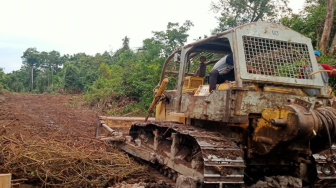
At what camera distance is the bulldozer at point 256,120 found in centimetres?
395

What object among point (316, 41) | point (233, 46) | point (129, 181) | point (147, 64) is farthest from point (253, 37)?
point (147, 64)

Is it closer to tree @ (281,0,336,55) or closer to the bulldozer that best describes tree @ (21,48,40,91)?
tree @ (281,0,336,55)

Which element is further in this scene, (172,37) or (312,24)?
(172,37)

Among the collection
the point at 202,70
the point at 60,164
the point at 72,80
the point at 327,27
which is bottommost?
the point at 60,164

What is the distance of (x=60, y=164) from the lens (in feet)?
17.6

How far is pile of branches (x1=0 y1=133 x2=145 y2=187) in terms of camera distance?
5117 mm

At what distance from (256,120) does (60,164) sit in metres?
2.91

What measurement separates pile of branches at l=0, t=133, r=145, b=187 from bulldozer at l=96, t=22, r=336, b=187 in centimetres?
69

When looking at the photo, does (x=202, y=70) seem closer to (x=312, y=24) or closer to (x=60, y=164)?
(x=60, y=164)

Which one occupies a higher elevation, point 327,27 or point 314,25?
point 314,25

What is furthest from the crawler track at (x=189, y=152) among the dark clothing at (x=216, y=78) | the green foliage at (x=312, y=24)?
the green foliage at (x=312, y=24)

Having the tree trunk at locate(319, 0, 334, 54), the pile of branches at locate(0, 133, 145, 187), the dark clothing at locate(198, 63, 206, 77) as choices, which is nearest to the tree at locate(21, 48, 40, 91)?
the tree trunk at locate(319, 0, 334, 54)

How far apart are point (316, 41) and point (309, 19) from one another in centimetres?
138

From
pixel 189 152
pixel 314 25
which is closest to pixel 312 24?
pixel 314 25
